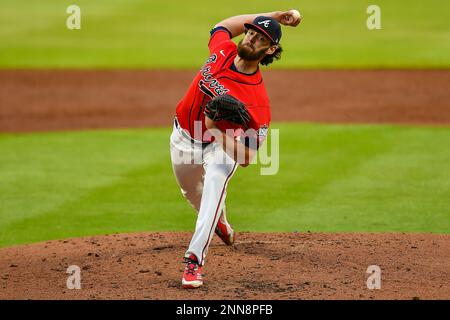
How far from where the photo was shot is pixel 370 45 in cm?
2314

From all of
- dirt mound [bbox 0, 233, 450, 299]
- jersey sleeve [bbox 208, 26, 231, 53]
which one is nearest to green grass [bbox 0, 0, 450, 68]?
dirt mound [bbox 0, 233, 450, 299]

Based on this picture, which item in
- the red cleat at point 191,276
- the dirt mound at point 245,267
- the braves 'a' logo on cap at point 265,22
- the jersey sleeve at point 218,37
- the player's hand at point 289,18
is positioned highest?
the player's hand at point 289,18

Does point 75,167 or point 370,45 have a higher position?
point 370,45

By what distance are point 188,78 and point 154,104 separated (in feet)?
7.80

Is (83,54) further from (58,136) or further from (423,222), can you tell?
(423,222)

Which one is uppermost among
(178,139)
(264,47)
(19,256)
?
(264,47)

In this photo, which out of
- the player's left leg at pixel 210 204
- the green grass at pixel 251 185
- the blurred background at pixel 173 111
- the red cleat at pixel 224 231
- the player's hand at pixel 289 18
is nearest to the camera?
the player's left leg at pixel 210 204

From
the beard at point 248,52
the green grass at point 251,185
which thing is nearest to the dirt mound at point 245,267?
the green grass at point 251,185

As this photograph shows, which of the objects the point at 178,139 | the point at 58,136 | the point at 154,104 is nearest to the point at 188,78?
the point at 154,104

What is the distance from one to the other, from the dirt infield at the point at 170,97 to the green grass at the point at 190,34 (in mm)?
1444

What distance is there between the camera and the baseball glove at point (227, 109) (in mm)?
6434

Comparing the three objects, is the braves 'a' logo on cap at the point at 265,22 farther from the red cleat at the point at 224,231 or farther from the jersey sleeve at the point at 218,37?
the red cleat at the point at 224,231

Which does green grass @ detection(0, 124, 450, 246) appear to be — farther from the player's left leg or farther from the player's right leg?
the player's left leg

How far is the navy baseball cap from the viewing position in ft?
22.2
